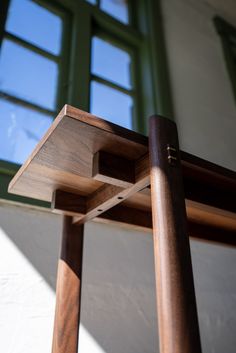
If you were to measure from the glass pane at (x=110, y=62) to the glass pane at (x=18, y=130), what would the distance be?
22.6 inches

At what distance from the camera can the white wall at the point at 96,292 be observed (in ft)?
3.29

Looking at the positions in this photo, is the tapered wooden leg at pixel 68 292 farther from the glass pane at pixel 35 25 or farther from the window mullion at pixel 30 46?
the glass pane at pixel 35 25

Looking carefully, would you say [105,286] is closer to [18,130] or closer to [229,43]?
[18,130]

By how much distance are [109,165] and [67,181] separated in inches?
8.1

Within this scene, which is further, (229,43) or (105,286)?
(229,43)

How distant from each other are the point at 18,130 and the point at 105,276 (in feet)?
2.47

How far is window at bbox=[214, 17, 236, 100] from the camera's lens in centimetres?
256

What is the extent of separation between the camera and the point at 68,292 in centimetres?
84

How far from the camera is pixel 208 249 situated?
5.22 ft

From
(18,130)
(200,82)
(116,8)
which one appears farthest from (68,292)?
(116,8)

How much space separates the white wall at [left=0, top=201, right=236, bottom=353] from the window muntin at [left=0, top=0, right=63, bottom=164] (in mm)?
370

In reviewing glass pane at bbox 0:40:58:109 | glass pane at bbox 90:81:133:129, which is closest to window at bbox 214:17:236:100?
glass pane at bbox 90:81:133:129

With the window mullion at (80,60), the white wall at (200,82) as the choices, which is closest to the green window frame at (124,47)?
the window mullion at (80,60)

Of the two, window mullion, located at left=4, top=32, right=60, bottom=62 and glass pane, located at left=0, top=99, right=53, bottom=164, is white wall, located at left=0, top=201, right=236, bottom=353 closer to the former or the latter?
glass pane, located at left=0, top=99, right=53, bottom=164
